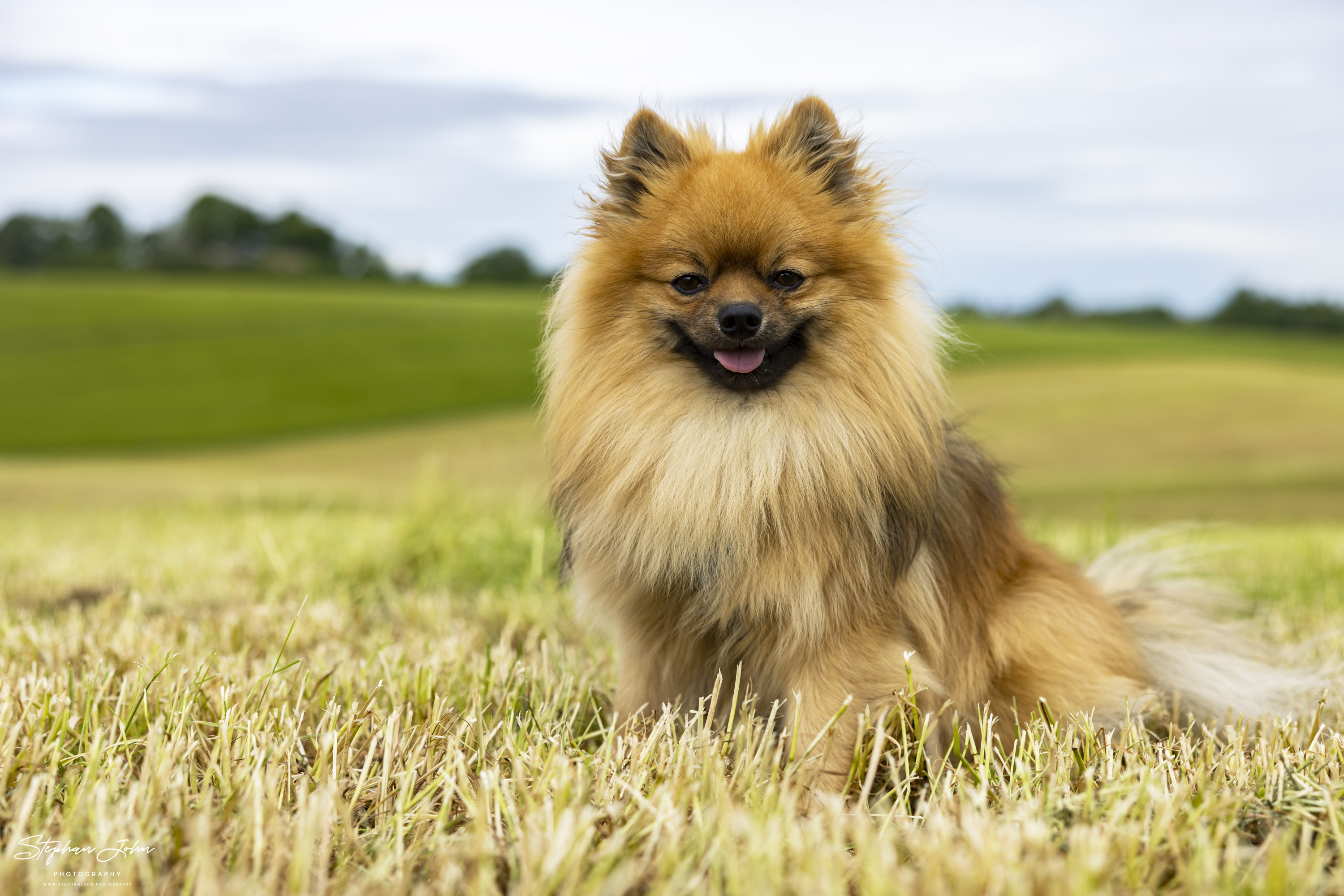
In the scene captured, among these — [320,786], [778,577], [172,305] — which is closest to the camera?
[320,786]

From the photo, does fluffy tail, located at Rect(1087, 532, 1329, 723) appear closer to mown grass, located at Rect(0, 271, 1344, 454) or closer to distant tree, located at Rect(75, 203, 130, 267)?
mown grass, located at Rect(0, 271, 1344, 454)

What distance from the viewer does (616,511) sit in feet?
9.30

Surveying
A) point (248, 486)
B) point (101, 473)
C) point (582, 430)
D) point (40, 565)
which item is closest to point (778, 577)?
point (582, 430)

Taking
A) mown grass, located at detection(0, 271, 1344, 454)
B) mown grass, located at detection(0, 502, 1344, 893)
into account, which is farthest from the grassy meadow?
mown grass, located at detection(0, 271, 1344, 454)

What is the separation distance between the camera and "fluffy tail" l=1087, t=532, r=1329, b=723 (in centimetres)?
299

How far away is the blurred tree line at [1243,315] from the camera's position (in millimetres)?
52031

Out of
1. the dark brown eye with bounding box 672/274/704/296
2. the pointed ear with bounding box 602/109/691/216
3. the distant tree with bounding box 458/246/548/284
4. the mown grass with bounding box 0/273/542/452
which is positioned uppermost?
the distant tree with bounding box 458/246/548/284

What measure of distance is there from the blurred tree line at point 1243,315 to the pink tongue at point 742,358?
59.8m

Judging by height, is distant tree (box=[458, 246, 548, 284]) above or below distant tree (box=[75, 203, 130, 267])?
below

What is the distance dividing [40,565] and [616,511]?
4214 mm

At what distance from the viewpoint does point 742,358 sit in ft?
9.42

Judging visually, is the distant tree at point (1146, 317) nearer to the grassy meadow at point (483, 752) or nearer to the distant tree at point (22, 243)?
the grassy meadow at point (483, 752)

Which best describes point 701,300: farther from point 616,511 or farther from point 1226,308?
point 1226,308

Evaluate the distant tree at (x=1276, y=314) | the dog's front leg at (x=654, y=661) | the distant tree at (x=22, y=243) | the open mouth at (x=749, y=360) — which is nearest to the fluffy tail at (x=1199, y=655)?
the dog's front leg at (x=654, y=661)
